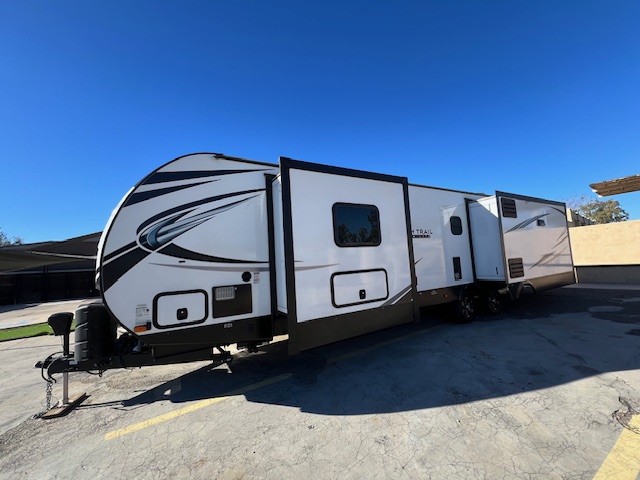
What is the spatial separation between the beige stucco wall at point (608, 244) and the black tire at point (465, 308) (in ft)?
36.3

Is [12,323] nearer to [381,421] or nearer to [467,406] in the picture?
[381,421]

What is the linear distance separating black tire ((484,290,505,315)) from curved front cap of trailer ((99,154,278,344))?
6674 mm

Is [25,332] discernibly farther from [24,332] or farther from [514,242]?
[514,242]

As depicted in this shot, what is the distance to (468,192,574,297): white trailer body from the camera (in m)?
7.45

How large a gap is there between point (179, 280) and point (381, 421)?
3.25m

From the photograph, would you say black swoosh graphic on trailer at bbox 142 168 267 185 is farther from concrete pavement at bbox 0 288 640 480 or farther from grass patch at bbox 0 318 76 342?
grass patch at bbox 0 318 76 342

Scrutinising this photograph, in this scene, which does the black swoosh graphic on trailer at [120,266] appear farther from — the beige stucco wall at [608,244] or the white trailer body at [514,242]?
the beige stucco wall at [608,244]

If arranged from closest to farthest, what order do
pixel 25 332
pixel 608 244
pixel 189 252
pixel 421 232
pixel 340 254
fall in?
pixel 189 252
pixel 340 254
pixel 421 232
pixel 25 332
pixel 608 244

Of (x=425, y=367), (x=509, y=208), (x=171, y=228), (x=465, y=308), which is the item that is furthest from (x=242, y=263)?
(x=509, y=208)

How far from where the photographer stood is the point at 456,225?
298 inches

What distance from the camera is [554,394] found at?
377cm

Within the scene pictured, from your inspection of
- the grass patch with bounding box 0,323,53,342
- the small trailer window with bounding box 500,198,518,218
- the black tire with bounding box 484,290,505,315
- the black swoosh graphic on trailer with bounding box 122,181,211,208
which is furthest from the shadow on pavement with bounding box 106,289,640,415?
the grass patch with bounding box 0,323,53,342

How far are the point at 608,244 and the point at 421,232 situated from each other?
1335 centimetres

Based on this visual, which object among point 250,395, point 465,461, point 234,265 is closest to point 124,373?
point 250,395
